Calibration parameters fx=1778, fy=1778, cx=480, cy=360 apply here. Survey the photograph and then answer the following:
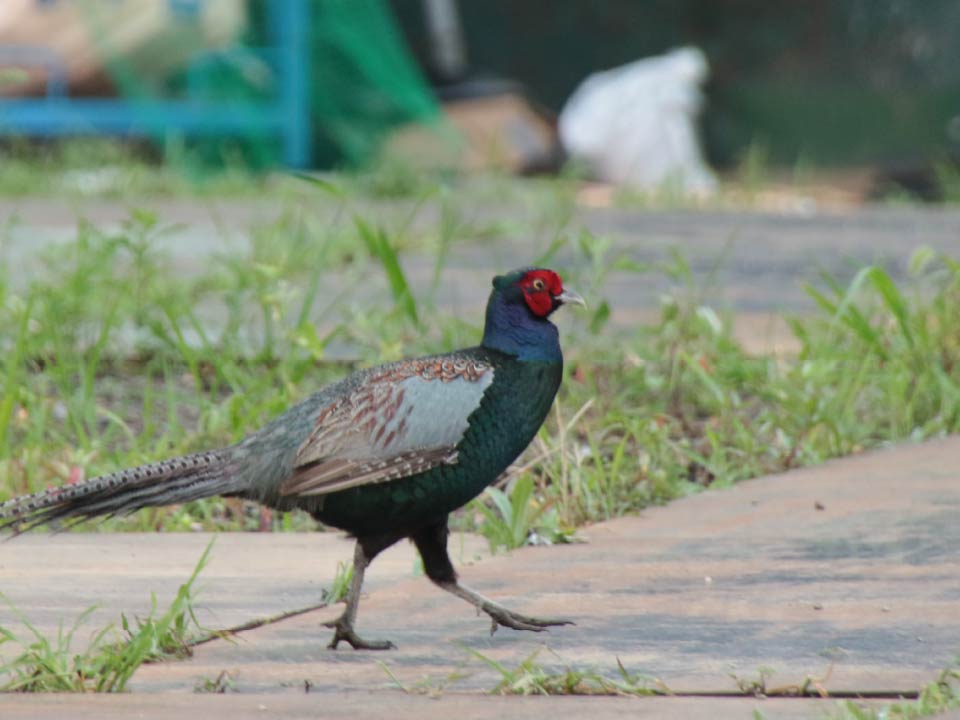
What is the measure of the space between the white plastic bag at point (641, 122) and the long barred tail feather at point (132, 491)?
8246 millimetres

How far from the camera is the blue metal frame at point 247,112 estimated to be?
9125mm

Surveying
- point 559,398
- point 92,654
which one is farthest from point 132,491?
point 559,398

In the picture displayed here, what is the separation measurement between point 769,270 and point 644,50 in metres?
5.67

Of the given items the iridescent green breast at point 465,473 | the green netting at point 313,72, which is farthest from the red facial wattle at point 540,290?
the green netting at point 313,72

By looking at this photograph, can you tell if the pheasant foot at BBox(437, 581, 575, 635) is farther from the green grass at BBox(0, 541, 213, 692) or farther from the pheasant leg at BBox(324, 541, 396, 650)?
the green grass at BBox(0, 541, 213, 692)

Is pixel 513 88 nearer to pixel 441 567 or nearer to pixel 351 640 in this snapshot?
pixel 441 567

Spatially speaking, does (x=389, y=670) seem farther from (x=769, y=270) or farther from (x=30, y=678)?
(x=769, y=270)

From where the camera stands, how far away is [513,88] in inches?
418

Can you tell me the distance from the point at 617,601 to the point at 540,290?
1.75ft

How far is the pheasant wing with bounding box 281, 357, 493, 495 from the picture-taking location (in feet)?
9.00

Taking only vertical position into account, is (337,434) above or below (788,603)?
above

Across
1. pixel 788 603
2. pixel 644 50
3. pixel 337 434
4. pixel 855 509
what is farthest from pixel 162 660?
pixel 644 50

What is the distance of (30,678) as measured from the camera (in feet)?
8.16

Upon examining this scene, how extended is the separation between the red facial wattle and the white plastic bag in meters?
8.06
